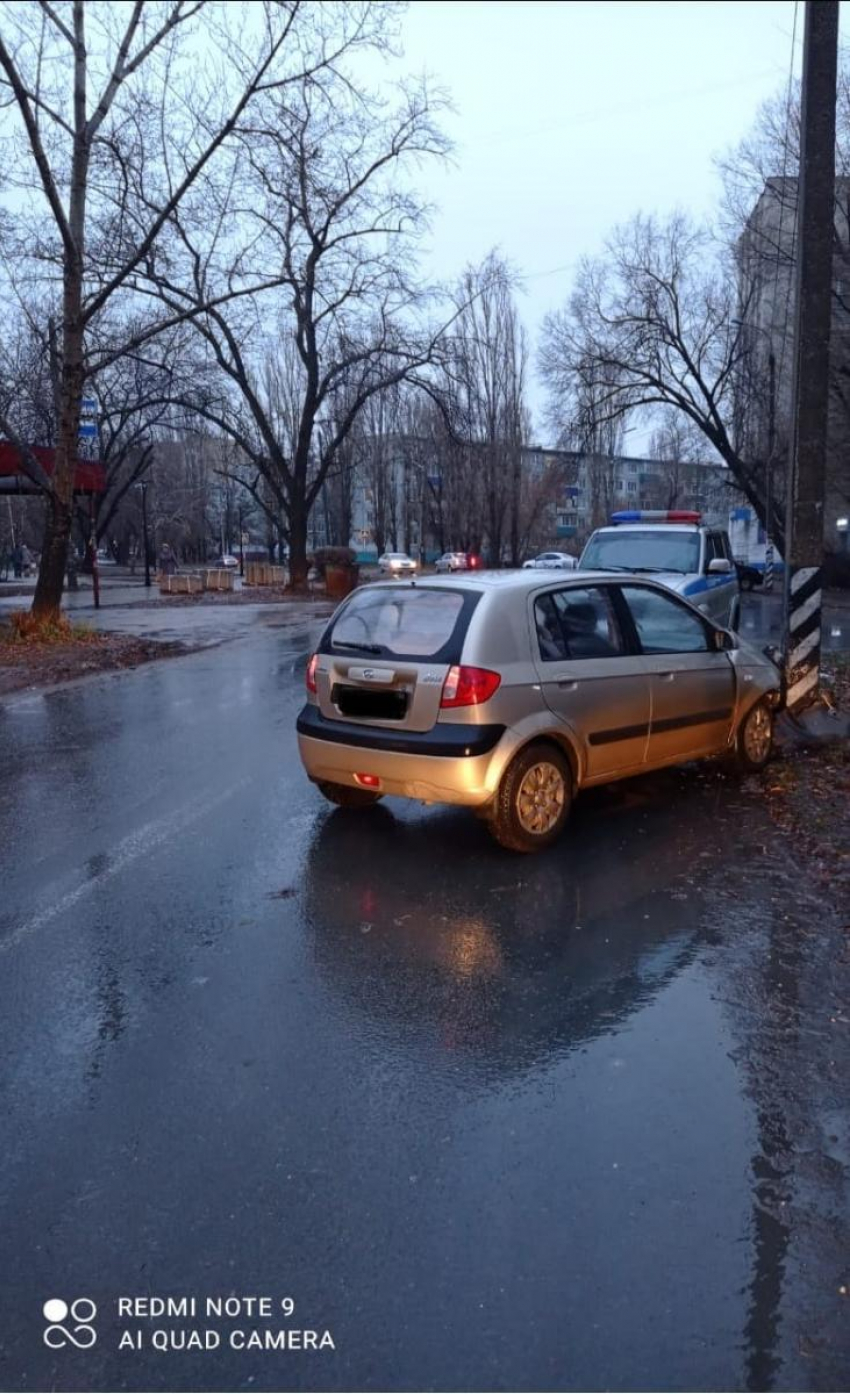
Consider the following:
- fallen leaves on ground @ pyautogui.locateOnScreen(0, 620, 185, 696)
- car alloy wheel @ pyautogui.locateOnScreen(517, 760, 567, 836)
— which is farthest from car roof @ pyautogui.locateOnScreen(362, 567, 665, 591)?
fallen leaves on ground @ pyautogui.locateOnScreen(0, 620, 185, 696)

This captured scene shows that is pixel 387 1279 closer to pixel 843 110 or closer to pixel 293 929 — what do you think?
pixel 293 929

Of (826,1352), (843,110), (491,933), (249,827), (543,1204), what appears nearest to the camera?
(826,1352)

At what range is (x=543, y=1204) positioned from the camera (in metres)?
2.85

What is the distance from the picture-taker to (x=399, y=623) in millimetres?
6211

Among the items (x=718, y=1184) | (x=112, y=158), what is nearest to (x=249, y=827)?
(x=718, y=1184)

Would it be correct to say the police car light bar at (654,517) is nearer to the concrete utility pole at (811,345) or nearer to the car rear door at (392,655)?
the concrete utility pole at (811,345)

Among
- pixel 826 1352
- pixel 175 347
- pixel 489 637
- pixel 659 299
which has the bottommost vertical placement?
pixel 826 1352

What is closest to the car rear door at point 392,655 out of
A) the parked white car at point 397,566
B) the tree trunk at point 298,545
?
the tree trunk at point 298,545

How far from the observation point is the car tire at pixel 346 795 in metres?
6.79

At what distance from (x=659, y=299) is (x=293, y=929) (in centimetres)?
3360

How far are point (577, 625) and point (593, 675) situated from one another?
0.35 meters

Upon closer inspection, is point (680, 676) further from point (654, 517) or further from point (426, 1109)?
point (654, 517)

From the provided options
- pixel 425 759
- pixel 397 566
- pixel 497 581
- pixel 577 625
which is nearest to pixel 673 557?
pixel 577 625

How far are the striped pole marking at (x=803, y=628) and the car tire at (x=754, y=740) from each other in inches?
76.3
